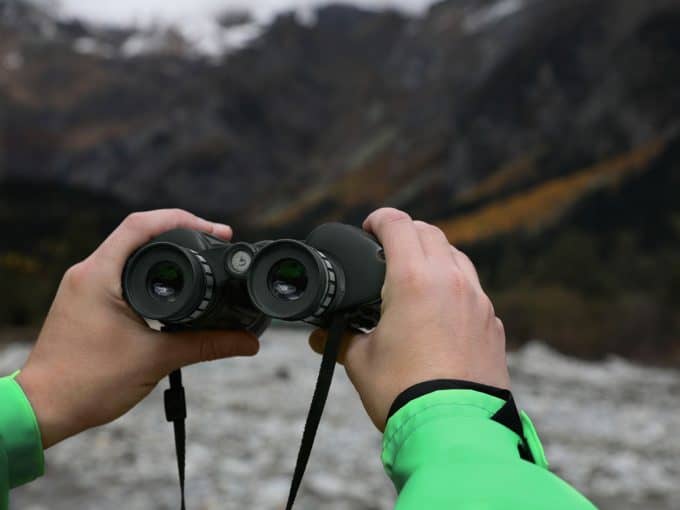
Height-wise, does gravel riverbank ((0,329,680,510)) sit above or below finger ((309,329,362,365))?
above

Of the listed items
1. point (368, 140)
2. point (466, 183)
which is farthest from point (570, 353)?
point (368, 140)

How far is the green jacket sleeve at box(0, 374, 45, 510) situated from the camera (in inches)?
57.2

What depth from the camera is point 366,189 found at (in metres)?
120

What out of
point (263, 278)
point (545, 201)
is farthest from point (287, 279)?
point (545, 201)

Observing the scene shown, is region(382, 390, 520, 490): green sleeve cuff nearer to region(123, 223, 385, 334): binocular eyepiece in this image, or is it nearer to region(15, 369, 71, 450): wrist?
region(123, 223, 385, 334): binocular eyepiece

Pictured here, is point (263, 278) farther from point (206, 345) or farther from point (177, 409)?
point (177, 409)

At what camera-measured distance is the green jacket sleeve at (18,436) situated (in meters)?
1.45

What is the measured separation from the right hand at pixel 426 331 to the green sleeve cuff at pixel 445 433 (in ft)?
0.15

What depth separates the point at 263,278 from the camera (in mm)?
1506

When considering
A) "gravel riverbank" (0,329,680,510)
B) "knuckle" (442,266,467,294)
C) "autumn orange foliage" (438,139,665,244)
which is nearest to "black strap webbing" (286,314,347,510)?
"knuckle" (442,266,467,294)

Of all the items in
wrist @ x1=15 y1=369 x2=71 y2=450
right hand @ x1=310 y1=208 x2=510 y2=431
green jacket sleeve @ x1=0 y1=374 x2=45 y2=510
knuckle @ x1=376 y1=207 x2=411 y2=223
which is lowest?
green jacket sleeve @ x1=0 y1=374 x2=45 y2=510

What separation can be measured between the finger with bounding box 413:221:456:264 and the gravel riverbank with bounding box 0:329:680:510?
3.95 meters

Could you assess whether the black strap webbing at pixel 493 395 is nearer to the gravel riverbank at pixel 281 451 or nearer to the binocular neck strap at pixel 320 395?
the binocular neck strap at pixel 320 395

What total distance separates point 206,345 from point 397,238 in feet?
1.83
